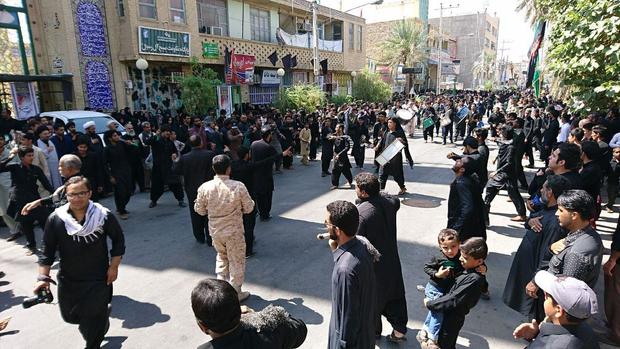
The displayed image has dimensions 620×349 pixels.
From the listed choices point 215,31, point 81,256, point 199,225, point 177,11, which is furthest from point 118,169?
point 215,31

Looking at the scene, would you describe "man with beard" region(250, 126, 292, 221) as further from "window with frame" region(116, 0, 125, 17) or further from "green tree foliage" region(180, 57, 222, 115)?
"window with frame" region(116, 0, 125, 17)

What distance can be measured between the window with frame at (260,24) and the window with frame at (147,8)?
682 cm

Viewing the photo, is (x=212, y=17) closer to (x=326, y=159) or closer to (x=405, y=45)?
(x=326, y=159)

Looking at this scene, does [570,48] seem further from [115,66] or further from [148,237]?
[115,66]

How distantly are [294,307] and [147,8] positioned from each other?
52.4 ft

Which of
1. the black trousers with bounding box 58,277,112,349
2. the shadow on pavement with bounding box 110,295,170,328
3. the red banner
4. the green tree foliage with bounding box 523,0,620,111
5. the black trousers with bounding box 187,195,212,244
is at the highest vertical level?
the red banner

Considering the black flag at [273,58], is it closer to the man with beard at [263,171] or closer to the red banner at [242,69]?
the red banner at [242,69]

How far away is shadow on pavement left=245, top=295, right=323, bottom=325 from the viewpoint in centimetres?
412

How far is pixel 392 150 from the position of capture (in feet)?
A: 26.2

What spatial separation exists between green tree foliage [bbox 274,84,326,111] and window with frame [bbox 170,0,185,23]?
19.9 feet

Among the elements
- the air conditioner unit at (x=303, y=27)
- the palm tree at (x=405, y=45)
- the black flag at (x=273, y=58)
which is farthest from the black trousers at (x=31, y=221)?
the palm tree at (x=405, y=45)

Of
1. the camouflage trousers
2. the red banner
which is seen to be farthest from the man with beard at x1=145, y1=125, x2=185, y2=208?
the red banner

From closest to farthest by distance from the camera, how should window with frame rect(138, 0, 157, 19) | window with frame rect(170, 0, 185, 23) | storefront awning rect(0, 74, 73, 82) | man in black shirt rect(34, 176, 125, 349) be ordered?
man in black shirt rect(34, 176, 125, 349) < storefront awning rect(0, 74, 73, 82) < window with frame rect(138, 0, 157, 19) < window with frame rect(170, 0, 185, 23)

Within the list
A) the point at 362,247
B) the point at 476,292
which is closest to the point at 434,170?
the point at 476,292
